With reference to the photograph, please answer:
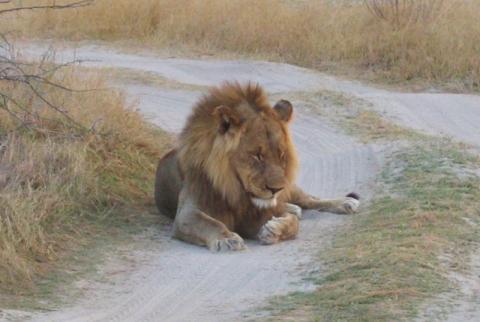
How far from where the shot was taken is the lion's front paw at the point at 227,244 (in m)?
7.29

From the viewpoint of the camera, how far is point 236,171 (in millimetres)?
7562

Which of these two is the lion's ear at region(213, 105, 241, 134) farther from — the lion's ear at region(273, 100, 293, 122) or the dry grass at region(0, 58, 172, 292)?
the dry grass at region(0, 58, 172, 292)

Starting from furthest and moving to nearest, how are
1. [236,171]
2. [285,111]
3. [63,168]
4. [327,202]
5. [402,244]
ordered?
[327,202], [63,168], [285,111], [236,171], [402,244]

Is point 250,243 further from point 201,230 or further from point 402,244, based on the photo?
point 402,244

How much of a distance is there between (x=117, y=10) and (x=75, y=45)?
1167mm

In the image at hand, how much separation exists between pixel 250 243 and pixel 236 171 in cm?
48

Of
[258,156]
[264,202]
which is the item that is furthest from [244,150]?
[264,202]

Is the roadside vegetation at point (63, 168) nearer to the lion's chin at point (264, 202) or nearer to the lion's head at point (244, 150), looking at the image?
the lion's head at point (244, 150)

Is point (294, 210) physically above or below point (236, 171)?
below

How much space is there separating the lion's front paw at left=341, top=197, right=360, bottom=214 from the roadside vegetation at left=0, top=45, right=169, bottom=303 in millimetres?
1460

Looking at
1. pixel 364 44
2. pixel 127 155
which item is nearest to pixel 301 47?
pixel 364 44

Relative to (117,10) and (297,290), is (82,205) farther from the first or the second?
(117,10)

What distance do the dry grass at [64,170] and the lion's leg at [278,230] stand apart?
3.91 feet

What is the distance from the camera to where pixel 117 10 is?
17.7 m
